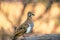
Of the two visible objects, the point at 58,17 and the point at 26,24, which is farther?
the point at 58,17

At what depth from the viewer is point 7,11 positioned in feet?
9.08

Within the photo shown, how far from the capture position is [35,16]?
276 centimetres

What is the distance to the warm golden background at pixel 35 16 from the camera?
8.94ft

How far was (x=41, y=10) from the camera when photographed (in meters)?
2.78

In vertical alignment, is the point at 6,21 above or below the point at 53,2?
below

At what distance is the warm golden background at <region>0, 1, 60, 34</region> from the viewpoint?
2.72 meters

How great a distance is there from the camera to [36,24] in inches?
108

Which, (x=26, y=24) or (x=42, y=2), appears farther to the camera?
(x=42, y=2)

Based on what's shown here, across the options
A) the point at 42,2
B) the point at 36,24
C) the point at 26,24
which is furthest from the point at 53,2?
the point at 26,24

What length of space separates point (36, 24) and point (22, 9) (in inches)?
10.7

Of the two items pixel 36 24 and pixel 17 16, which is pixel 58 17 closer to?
pixel 36 24

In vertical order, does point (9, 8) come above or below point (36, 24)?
above

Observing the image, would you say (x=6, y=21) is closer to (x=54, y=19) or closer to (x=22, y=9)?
(x=22, y=9)

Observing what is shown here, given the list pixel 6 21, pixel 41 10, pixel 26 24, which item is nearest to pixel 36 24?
pixel 41 10
